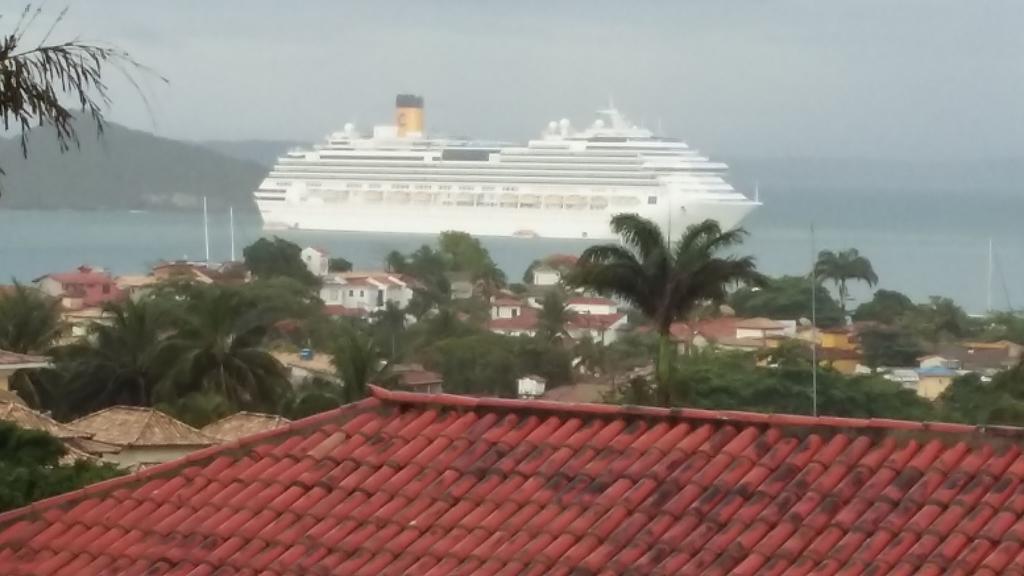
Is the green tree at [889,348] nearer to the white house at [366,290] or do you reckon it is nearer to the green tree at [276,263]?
the white house at [366,290]

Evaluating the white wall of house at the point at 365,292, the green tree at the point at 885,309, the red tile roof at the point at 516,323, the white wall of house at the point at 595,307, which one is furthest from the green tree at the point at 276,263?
the green tree at the point at 885,309

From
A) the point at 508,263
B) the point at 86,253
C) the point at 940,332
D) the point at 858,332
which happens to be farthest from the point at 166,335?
the point at 86,253

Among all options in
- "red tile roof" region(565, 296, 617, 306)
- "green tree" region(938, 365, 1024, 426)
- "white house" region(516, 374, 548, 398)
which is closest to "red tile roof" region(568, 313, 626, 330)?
"red tile roof" region(565, 296, 617, 306)

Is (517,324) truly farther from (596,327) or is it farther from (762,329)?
(762,329)

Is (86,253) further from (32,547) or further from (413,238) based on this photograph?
(32,547)

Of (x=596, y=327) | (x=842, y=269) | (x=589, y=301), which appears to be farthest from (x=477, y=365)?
(x=842, y=269)

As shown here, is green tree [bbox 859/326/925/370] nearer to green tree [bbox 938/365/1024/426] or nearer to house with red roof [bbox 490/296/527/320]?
green tree [bbox 938/365/1024/426]

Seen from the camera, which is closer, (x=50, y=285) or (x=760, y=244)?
(x=50, y=285)
